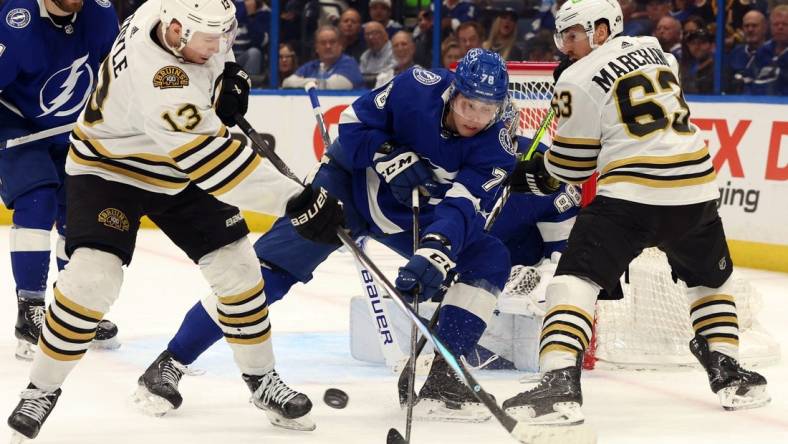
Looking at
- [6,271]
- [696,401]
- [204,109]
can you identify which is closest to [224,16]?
[204,109]

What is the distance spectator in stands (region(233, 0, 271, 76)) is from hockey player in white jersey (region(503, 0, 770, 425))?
4.40 metres

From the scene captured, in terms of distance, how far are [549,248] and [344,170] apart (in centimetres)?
94

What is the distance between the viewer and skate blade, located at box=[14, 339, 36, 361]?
153 inches

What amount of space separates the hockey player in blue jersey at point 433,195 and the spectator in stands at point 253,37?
413cm

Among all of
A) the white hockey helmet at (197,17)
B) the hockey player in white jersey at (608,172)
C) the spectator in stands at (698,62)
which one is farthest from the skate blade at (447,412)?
the spectator in stands at (698,62)

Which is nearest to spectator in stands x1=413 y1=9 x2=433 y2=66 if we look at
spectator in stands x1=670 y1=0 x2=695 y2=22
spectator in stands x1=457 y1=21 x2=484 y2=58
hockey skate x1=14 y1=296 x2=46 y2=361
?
spectator in stands x1=457 y1=21 x2=484 y2=58

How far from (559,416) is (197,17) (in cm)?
122

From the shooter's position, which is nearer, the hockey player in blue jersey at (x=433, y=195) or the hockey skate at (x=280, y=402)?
the hockey skate at (x=280, y=402)

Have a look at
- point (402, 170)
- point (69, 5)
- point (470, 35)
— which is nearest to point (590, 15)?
point (402, 170)

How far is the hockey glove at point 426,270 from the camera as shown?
3.06m

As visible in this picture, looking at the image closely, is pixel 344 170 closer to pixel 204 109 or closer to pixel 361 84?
pixel 204 109

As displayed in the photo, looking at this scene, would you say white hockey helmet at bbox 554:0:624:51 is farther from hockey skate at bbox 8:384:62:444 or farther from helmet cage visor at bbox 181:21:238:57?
hockey skate at bbox 8:384:62:444

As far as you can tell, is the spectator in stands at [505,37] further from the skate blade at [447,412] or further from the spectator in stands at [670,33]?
the skate blade at [447,412]

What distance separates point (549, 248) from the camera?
13.8 feet
